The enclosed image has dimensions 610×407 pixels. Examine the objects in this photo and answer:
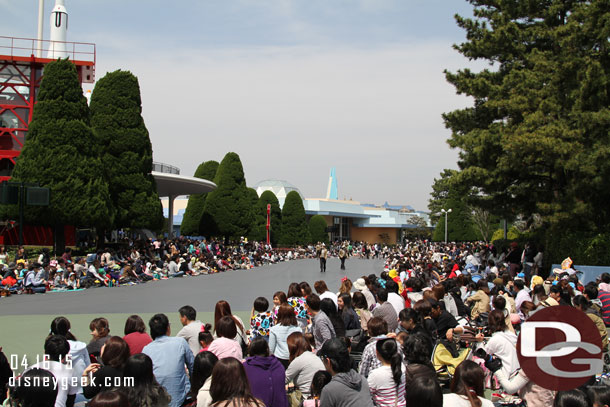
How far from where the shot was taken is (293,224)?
55000 mm

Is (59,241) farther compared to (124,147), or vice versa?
(124,147)

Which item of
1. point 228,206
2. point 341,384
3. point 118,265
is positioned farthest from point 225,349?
point 228,206

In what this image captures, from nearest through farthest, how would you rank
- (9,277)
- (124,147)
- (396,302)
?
(396,302) < (9,277) < (124,147)

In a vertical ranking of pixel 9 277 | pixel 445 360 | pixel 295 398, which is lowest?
pixel 9 277

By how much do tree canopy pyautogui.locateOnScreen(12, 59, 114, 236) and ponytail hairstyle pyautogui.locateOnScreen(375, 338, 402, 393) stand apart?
20.9 meters

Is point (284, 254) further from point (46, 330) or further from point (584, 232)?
point (46, 330)

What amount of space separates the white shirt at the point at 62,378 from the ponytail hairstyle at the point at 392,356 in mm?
2691

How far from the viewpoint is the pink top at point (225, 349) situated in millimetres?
5211

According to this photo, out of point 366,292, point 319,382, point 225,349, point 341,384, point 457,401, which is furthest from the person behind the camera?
point 366,292

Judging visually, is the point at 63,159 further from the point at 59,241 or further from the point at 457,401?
the point at 457,401

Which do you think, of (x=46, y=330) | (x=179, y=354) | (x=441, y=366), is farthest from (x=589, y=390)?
(x=46, y=330)

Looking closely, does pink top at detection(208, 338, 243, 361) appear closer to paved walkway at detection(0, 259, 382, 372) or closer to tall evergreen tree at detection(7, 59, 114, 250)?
paved walkway at detection(0, 259, 382, 372)

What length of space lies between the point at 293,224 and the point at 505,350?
49.2 metres

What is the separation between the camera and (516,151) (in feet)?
55.2
